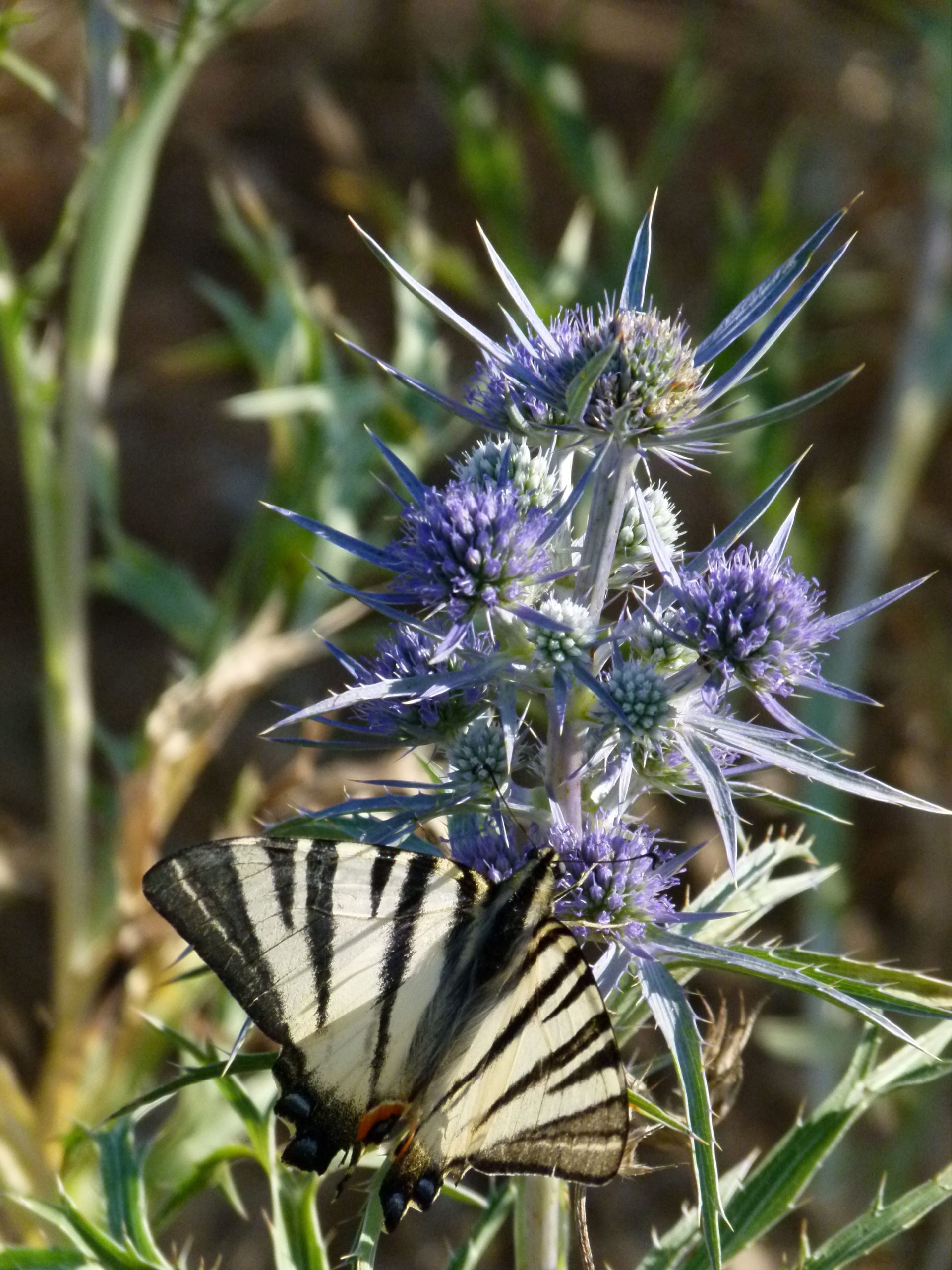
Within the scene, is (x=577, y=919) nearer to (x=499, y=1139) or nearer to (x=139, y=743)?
(x=499, y=1139)

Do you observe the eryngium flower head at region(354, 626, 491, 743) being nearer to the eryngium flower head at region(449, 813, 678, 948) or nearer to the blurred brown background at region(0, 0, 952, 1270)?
the eryngium flower head at region(449, 813, 678, 948)

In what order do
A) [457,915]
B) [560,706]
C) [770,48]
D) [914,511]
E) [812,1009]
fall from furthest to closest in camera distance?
1. [770,48]
2. [914,511]
3. [812,1009]
4. [457,915]
5. [560,706]

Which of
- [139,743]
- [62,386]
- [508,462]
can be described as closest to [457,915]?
[508,462]

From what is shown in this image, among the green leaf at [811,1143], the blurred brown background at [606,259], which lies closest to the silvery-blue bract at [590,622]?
the green leaf at [811,1143]

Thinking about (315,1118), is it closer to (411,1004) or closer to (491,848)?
(411,1004)

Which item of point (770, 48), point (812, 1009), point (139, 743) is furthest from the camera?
point (770, 48)

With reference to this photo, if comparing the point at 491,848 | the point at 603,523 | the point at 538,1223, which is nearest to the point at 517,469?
the point at 603,523

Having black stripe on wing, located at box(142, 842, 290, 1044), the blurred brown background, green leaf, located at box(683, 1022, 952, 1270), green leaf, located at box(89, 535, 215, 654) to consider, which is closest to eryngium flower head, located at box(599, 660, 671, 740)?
black stripe on wing, located at box(142, 842, 290, 1044)
